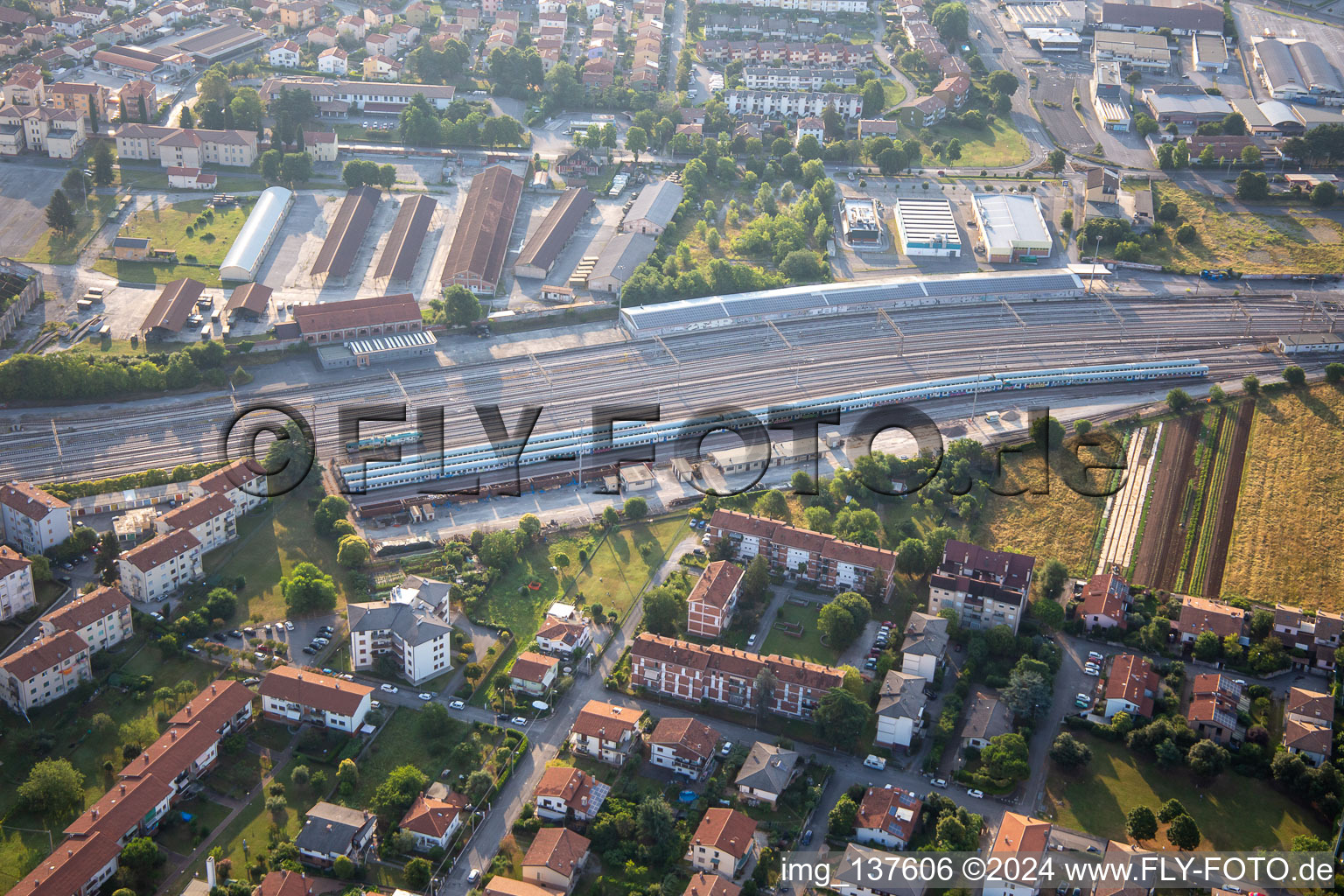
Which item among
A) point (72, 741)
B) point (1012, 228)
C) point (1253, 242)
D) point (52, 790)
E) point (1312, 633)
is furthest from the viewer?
point (1253, 242)

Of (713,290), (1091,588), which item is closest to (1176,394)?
(1091,588)

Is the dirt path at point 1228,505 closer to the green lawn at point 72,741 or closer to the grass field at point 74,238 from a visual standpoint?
the green lawn at point 72,741

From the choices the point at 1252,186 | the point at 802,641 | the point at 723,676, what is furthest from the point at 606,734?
the point at 1252,186

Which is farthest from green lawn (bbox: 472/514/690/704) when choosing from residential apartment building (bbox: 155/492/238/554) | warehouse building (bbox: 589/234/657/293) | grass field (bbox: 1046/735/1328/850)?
warehouse building (bbox: 589/234/657/293)

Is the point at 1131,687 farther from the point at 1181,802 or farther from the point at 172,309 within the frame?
the point at 172,309

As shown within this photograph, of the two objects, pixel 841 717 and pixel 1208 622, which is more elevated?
pixel 841 717

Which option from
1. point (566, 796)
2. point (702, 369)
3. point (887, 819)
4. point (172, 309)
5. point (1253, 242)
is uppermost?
point (566, 796)

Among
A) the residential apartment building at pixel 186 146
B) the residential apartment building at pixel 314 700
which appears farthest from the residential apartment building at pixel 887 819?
the residential apartment building at pixel 186 146

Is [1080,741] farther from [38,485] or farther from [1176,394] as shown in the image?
[38,485]

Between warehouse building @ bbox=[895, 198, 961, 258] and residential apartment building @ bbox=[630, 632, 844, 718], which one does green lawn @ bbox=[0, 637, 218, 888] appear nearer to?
residential apartment building @ bbox=[630, 632, 844, 718]
